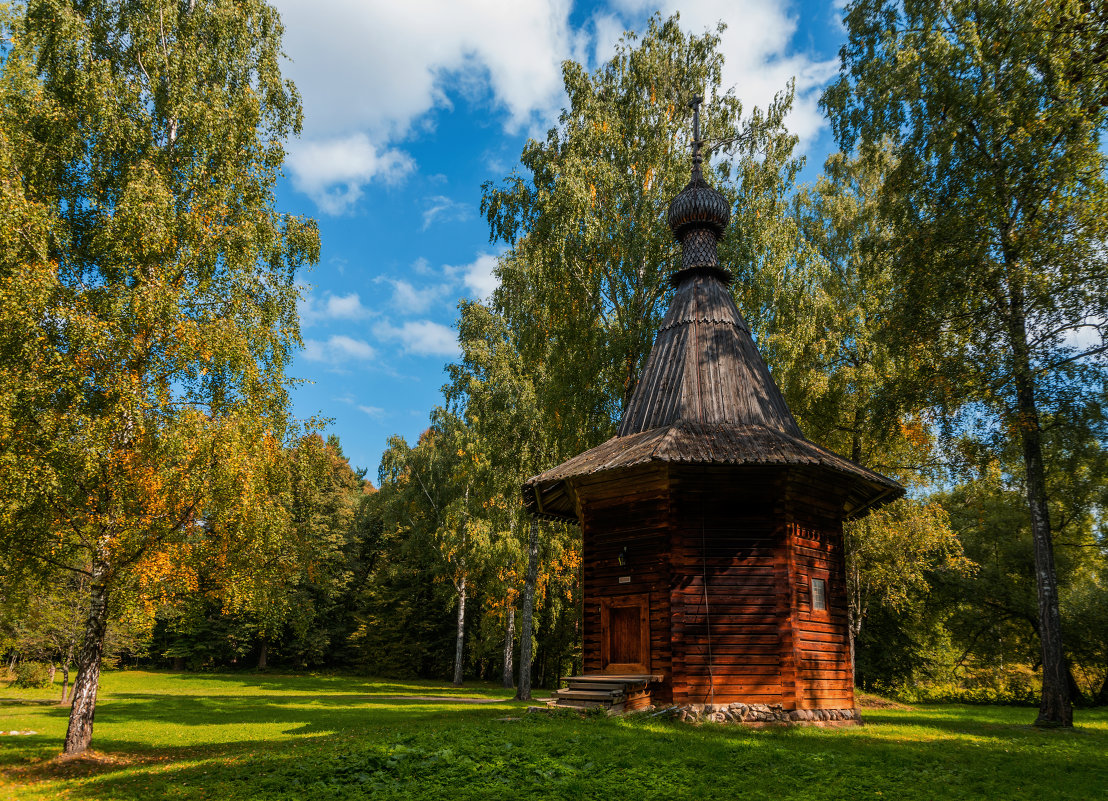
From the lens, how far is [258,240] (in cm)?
1504

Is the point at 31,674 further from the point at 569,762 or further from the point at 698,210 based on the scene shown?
the point at 698,210

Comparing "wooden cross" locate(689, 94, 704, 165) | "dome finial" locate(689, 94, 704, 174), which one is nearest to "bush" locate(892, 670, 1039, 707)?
"dome finial" locate(689, 94, 704, 174)

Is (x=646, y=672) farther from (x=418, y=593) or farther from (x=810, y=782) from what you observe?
(x=418, y=593)

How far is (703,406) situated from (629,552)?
3.77 m

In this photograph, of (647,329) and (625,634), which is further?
(647,329)

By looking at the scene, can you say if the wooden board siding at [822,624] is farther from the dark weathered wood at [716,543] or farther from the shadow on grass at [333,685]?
the shadow on grass at [333,685]

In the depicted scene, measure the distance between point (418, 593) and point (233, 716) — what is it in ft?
76.6

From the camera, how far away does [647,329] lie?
19359 mm

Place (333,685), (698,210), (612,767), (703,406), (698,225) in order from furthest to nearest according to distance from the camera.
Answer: (333,685), (698,225), (698,210), (703,406), (612,767)

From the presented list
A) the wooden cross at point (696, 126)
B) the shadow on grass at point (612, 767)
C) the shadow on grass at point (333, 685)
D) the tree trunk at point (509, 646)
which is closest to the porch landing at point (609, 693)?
the shadow on grass at point (612, 767)

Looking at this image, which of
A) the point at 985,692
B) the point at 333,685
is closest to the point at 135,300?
the point at 333,685

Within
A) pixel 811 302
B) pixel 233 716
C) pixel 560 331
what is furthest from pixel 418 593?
pixel 811 302

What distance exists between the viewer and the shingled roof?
1316cm

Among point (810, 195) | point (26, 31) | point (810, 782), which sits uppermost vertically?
point (810, 195)
